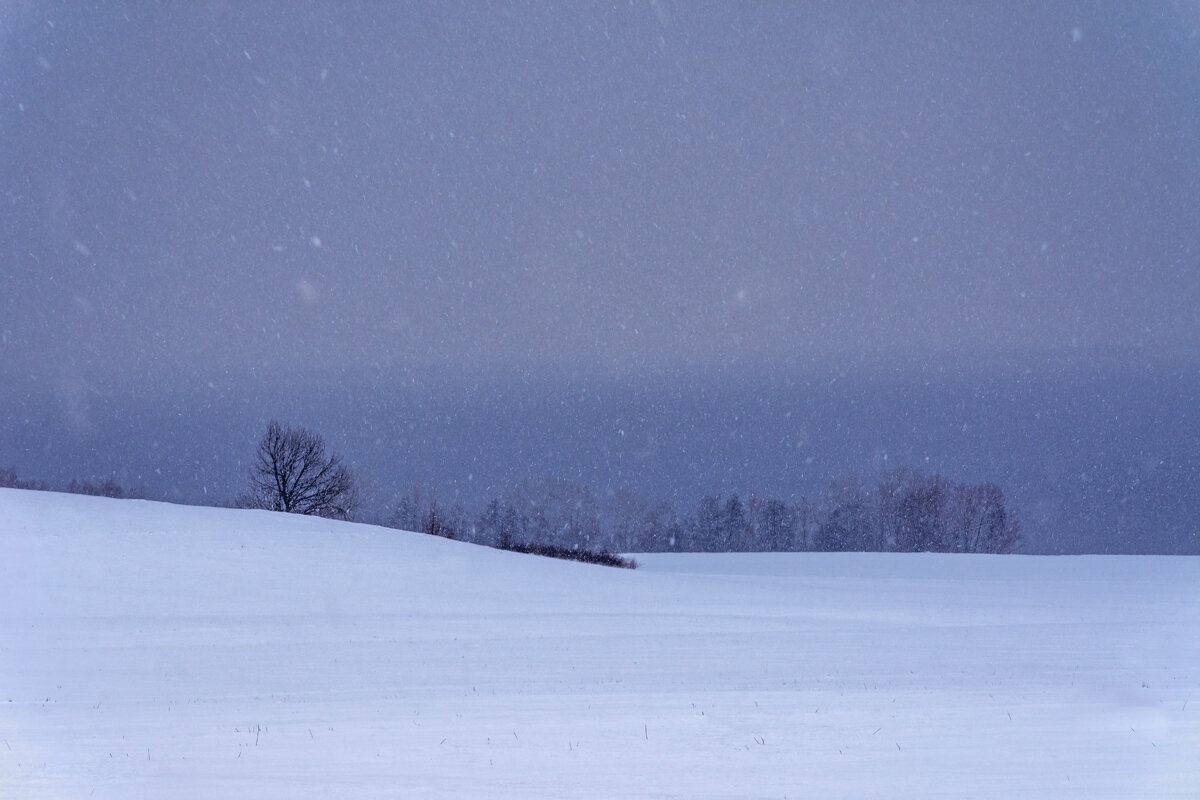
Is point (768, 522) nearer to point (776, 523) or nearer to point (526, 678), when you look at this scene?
point (776, 523)

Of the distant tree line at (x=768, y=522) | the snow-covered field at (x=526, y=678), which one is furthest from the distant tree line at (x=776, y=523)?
the snow-covered field at (x=526, y=678)

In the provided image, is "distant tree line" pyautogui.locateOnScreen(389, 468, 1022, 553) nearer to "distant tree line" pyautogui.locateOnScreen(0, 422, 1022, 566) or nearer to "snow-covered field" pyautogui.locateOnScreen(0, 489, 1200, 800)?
"distant tree line" pyautogui.locateOnScreen(0, 422, 1022, 566)

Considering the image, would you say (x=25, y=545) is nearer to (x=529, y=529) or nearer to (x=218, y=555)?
(x=218, y=555)

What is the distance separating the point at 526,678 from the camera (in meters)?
16.2

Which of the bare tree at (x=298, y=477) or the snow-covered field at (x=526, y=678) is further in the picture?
the bare tree at (x=298, y=477)

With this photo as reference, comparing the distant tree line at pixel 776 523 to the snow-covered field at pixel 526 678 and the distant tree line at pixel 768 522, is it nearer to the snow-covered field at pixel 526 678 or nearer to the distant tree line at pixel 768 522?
the distant tree line at pixel 768 522

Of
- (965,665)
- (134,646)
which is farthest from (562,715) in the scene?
(134,646)

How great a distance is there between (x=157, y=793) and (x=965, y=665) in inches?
482

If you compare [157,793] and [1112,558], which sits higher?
[1112,558]

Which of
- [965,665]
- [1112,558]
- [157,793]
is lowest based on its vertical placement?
[157,793]

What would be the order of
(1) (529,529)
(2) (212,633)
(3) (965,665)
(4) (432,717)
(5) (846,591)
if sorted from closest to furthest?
1. (4) (432,717)
2. (3) (965,665)
3. (2) (212,633)
4. (5) (846,591)
5. (1) (529,529)

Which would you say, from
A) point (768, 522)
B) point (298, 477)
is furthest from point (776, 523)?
point (298, 477)

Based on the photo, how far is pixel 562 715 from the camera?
1312cm

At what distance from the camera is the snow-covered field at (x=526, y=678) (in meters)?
10.3
